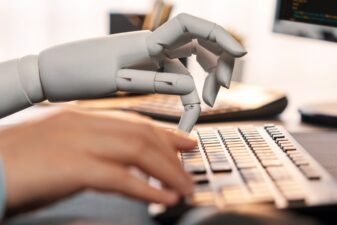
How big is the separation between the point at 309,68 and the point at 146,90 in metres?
0.90

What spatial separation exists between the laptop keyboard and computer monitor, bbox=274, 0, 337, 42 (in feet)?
1.19

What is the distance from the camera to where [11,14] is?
146cm

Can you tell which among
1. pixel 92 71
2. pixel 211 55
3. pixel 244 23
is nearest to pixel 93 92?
pixel 92 71

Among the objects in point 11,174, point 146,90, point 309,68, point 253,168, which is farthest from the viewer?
point 309,68

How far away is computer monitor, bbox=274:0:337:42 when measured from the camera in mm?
908

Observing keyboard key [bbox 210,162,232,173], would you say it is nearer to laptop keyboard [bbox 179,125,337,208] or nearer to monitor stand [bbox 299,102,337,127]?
laptop keyboard [bbox 179,125,337,208]

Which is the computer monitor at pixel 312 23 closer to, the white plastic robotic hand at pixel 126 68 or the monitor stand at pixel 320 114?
the monitor stand at pixel 320 114

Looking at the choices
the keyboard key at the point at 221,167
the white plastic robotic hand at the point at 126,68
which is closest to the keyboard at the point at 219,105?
the white plastic robotic hand at the point at 126,68

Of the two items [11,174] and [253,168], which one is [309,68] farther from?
[11,174]

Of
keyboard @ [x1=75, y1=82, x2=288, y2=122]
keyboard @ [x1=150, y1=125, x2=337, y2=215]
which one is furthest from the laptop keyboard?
keyboard @ [x1=75, y1=82, x2=288, y2=122]

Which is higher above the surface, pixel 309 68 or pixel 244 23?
pixel 244 23

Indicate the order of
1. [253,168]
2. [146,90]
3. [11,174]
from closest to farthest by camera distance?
[11,174]
[253,168]
[146,90]

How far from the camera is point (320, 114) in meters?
0.87

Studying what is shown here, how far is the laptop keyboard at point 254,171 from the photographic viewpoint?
0.41 m
